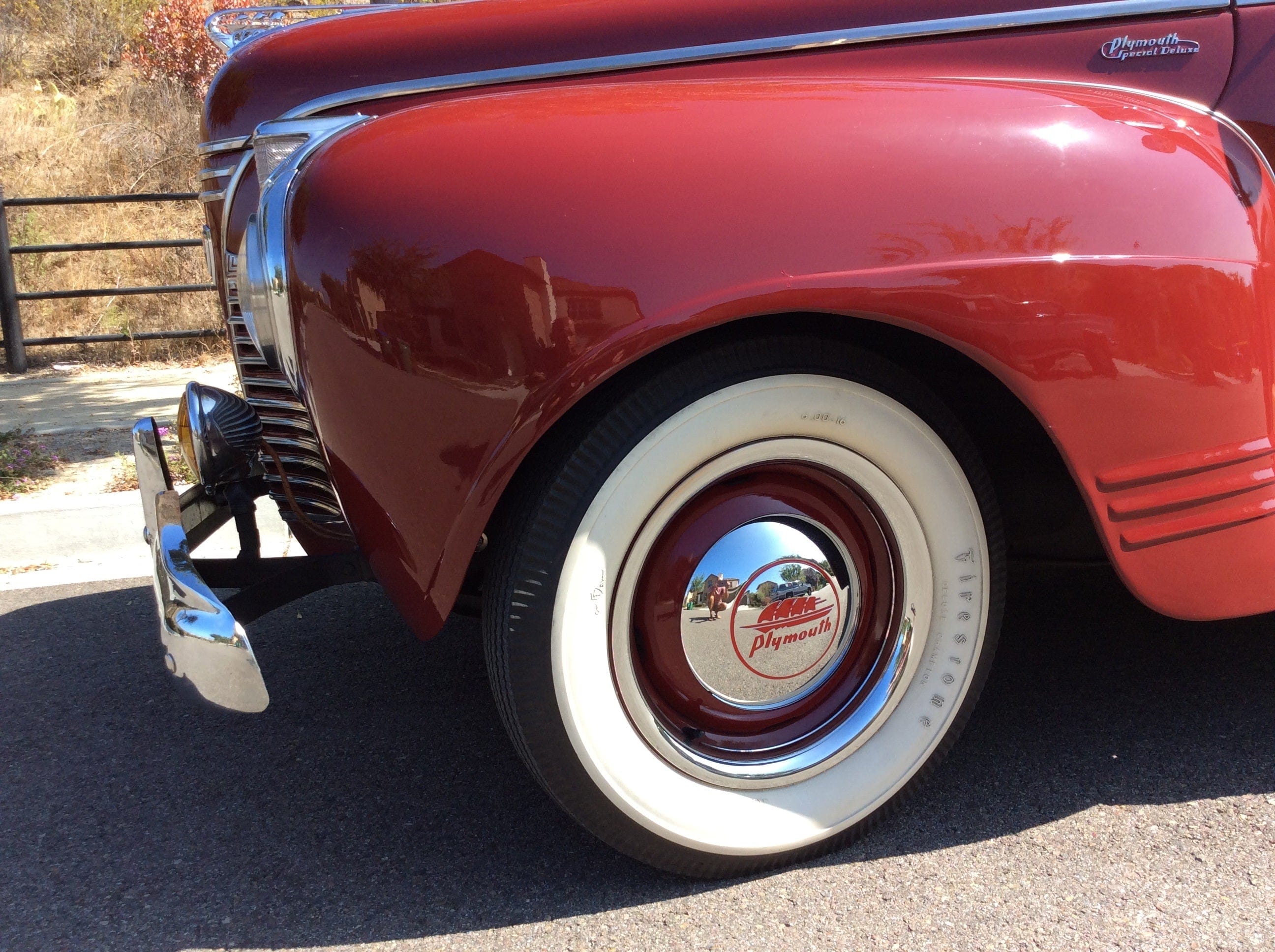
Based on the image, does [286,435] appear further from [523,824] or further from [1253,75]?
[1253,75]

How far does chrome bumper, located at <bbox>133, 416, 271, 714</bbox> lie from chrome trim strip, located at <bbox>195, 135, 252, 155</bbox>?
803 mm

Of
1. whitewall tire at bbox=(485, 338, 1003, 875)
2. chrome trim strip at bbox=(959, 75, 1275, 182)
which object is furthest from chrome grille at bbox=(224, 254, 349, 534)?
chrome trim strip at bbox=(959, 75, 1275, 182)

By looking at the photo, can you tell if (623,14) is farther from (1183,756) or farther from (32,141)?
(32,141)

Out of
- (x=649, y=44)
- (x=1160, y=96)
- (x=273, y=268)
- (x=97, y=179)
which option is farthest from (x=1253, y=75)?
(x=97, y=179)

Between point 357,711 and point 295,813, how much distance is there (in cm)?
38

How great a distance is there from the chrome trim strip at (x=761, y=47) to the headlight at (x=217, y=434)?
53cm

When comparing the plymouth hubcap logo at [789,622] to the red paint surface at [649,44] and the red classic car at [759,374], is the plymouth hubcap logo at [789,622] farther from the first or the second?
the red paint surface at [649,44]

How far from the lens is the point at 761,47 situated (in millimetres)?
1870

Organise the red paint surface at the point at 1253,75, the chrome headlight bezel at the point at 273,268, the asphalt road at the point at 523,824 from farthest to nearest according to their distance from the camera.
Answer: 1. the red paint surface at the point at 1253,75
2. the asphalt road at the point at 523,824
3. the chrome headlight bezel at the point at 273,268

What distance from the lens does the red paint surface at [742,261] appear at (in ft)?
4.54

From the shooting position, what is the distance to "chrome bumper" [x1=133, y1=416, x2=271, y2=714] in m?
1.46

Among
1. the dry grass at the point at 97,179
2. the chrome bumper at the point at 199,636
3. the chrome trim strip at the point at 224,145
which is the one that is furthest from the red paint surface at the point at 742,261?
the dry grass at the point at 97,179

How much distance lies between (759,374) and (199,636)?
856mm

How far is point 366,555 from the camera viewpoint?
5.30 ft
